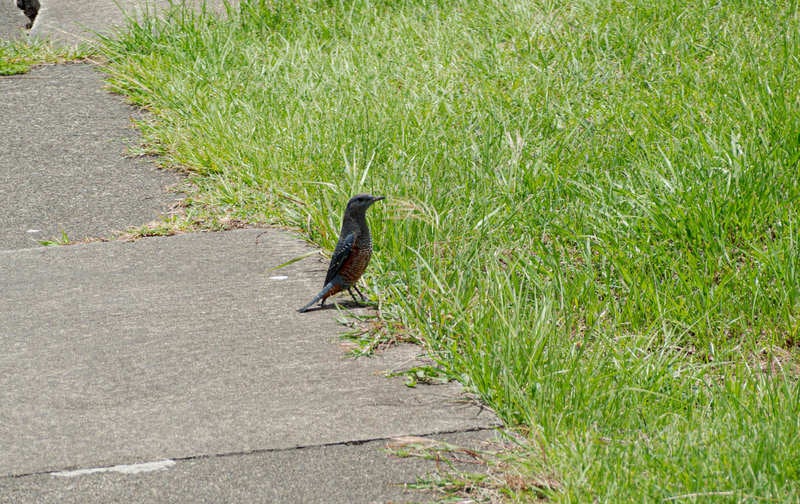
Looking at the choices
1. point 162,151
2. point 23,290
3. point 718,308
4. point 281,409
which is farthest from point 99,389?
point 162,151

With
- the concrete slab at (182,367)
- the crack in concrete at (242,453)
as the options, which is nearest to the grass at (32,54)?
the concrete slab at (182,367)

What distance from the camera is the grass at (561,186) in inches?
118

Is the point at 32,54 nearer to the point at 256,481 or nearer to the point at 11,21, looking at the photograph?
the point at 11,21

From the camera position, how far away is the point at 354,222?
154 inches

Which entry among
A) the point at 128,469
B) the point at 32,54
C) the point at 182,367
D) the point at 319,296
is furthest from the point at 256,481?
the point at 32,54

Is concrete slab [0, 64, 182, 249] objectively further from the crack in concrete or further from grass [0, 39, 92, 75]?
the crack in concrete

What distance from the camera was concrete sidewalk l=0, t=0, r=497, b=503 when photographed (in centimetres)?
285

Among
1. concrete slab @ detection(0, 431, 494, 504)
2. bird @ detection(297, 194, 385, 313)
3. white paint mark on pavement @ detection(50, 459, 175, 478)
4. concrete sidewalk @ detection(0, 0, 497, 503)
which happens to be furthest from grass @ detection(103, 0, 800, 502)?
white paint mark on pavement @ detection(50, 459, 175, 478)

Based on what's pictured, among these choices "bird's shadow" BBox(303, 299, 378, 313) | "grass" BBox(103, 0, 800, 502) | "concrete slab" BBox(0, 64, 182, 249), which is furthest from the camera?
"concrete slab" BBox(0, 64, 182, 249)

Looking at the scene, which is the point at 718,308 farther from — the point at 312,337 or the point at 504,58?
the point at 504,58

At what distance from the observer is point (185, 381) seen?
11.1ft

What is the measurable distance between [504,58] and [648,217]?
93.9 inches

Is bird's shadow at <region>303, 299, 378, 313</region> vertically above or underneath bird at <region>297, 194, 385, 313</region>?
underneath

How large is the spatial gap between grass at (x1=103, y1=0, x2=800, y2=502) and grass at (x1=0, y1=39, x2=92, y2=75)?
48 centimetres
